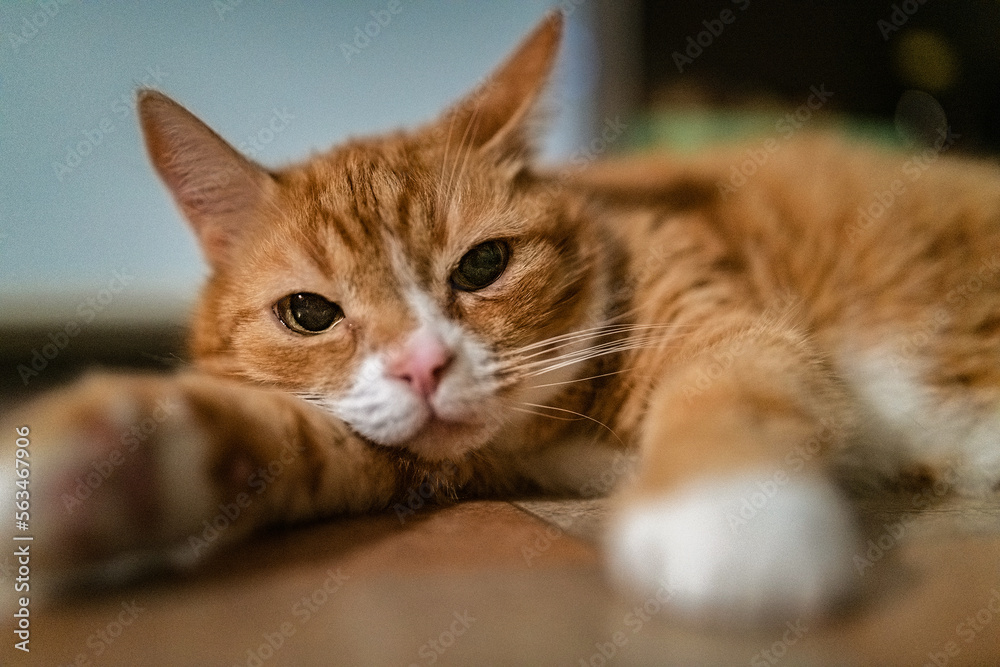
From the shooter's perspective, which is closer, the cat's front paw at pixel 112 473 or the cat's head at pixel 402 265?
the cat's front paw at pixel 112 473

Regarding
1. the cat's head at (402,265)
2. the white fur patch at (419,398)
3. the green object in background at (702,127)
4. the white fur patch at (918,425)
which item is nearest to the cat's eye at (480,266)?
the cat's head at (402,265)

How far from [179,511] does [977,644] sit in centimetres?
81

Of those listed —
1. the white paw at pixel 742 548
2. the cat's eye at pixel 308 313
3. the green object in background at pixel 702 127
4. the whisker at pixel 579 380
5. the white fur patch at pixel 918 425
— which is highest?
the green object in background at pixel 702 127

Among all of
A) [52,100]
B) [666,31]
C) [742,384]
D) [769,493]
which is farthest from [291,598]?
[666,31]

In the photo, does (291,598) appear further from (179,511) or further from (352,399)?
(352,399)

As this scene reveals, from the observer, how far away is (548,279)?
1234 millimetres

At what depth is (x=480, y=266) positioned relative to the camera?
47.3 inches

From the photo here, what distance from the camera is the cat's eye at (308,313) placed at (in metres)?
1.14

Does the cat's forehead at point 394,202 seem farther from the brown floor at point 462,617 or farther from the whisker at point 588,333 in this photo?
the brown floor at point 462,617

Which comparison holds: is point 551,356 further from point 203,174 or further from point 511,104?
point 203,174

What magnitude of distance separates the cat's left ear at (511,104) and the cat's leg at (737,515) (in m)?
0.64

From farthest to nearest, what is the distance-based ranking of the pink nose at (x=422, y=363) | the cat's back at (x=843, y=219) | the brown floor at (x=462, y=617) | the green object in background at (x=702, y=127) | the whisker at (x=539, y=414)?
the green object in background at (x=702, y=127) → the cat's back at (x=843, y=219) → the whisker at (x=539, y=414) → the pink nose at (x=422, y=363) → the brown floor at (x=462, y=617)

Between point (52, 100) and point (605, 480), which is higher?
point (52, 100)

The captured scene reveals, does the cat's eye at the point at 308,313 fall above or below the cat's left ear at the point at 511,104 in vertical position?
below
